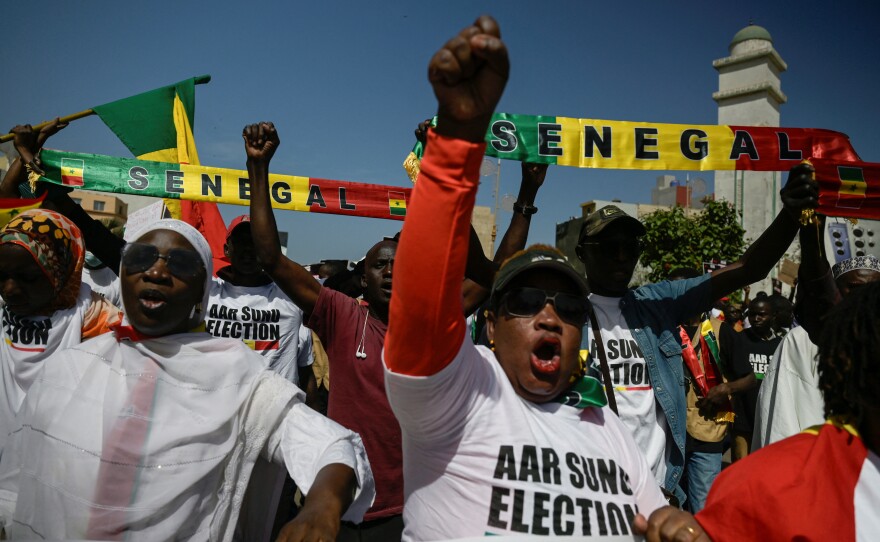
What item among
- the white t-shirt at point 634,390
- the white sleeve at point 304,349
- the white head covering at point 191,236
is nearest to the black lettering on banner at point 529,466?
the white head covering at point 191,236

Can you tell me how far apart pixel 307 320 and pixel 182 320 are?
3.44 ft

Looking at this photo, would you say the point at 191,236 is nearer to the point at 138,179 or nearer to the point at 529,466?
the point at 529,466

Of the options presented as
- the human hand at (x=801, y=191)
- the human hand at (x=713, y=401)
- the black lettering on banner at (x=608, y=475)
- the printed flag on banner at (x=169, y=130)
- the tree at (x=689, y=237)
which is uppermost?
the tree at (x=689, y=237)

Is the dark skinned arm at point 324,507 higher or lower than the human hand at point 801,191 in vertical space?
lower

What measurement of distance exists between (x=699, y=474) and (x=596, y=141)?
2474 mm

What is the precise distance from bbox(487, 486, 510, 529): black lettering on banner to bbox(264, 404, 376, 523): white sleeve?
0.40m

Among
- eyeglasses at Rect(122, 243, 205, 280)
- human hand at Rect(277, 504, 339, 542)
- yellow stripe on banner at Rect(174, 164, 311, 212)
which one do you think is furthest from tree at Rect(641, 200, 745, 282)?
human hand at Rect(277, 504, 339, 542)

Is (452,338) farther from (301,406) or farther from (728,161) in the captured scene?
(728,161)

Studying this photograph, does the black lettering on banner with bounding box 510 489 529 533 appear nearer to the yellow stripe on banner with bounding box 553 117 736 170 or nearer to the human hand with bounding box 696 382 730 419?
the yellow stripe on banner with bounding box 553 117 736 170

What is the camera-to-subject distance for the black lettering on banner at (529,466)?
164 centimetres

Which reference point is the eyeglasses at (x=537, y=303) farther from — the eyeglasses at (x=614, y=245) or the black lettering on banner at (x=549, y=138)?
the black lettering on banner at (x=549, y=138)

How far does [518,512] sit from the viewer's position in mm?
1609

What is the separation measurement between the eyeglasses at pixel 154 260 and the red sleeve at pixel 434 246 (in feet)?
3.46

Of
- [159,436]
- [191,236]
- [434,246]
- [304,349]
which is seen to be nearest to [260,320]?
[304,349]
